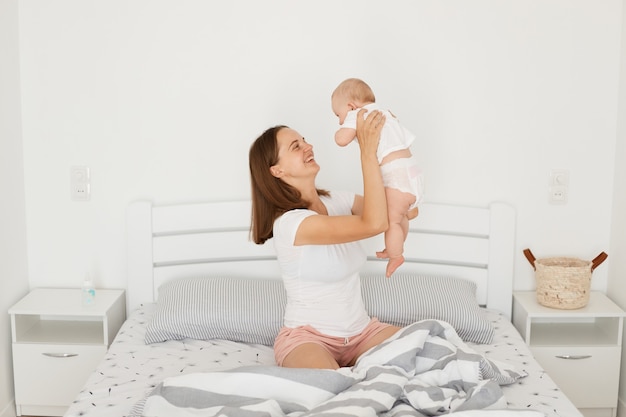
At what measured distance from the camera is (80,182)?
3.23 meters

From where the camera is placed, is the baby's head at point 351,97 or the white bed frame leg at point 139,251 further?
the white bed frame leg at point 139,251

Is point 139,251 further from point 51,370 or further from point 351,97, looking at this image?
point 351,97

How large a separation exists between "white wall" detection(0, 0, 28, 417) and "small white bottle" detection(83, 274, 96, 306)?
1.02ft

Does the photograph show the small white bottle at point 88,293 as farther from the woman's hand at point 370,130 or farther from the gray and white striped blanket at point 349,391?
the woman's hand at point 370,130

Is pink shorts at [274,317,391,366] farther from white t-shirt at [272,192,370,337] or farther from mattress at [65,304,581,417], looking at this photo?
mattress at [65,304,581,417]

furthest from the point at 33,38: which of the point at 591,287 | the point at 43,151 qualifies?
the point at 591,287

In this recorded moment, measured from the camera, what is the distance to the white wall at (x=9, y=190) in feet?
9.96

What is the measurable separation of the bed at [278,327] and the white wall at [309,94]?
15cm

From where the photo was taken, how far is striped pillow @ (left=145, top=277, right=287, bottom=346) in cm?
279

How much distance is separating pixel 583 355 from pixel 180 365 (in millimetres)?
1562

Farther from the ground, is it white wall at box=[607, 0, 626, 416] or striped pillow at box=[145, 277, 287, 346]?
white wall at box=[607, 0, 626, 416]

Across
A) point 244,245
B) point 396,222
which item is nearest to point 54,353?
point 244,245

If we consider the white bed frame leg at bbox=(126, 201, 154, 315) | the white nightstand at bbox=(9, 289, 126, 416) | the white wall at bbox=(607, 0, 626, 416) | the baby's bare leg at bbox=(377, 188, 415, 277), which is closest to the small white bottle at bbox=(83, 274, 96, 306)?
the white nightstand at bbox=(9, 289, 126, 416)

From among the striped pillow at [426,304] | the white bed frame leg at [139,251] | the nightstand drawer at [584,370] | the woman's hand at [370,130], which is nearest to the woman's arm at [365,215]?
the woman's hand at [370,130]
